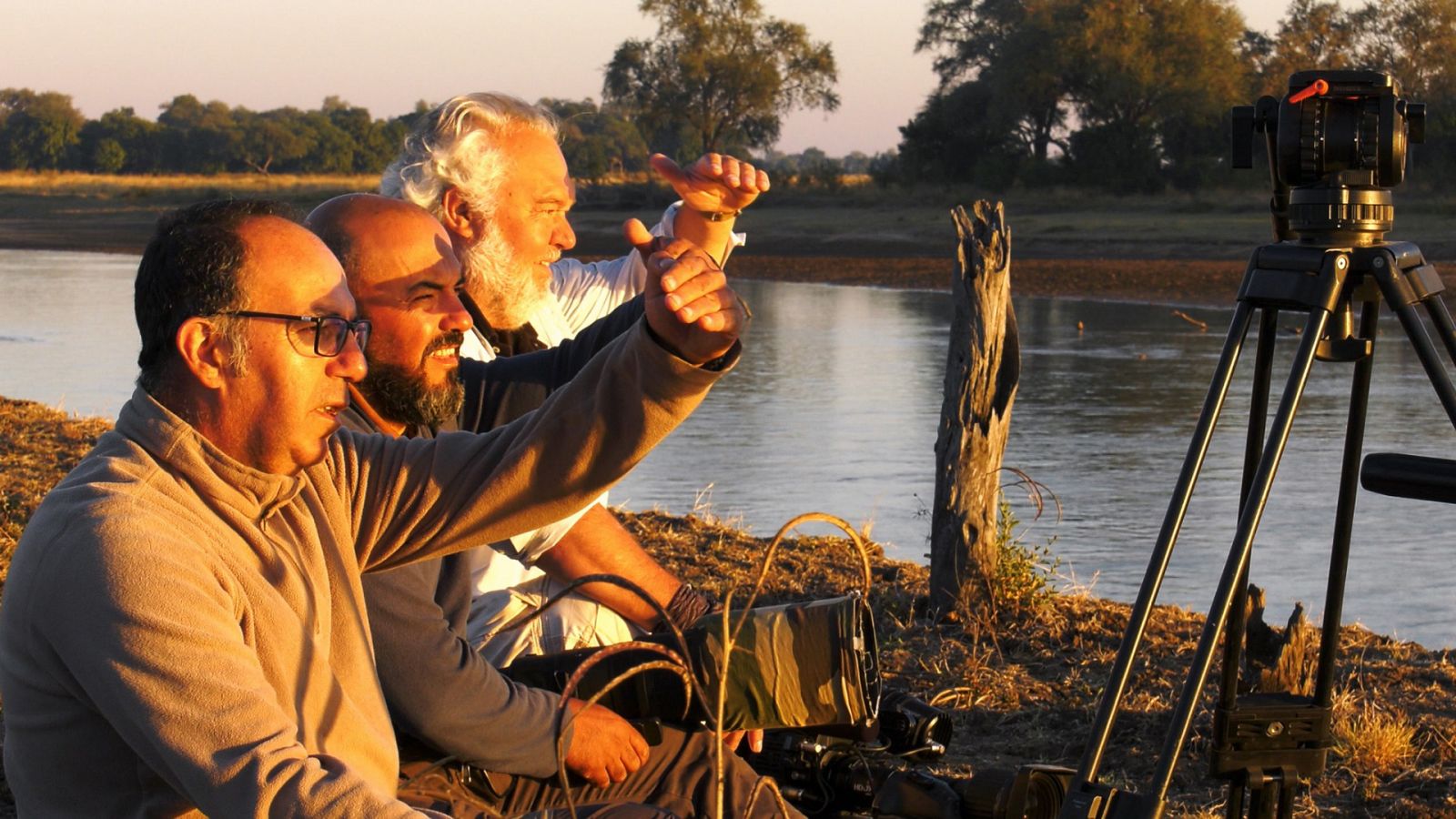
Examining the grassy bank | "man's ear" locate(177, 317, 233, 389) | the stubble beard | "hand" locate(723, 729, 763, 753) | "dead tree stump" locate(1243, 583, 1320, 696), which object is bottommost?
the grassy bank

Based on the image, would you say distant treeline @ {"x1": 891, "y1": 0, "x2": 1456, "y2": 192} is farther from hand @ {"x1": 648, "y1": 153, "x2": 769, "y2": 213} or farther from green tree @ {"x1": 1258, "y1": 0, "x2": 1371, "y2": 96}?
hand @ {"x1": 648, "y1": 153, "x2": 769, "y2": 213}

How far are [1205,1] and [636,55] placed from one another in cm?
1358

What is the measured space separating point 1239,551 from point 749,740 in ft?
3.23

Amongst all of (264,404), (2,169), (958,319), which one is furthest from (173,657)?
(2,169)

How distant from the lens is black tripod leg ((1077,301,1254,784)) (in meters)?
2.56

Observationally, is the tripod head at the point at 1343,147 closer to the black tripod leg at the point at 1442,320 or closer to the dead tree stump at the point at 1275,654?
the black tripod leg at the point at 1442,320

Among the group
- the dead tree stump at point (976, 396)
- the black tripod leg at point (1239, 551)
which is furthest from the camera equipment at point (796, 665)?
the dead tree stump at point (976, 396)

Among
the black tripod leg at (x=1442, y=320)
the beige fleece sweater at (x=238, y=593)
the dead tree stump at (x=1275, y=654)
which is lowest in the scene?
the dead tree stump at (x=1275, y=654)

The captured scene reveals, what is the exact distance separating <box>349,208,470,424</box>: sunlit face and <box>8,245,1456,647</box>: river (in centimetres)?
345

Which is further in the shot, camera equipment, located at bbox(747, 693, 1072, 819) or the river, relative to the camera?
the river

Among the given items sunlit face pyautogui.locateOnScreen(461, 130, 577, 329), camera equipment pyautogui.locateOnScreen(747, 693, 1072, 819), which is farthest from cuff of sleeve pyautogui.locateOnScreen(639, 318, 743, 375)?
sunlit face pyautogui.locateOnScreen(461, 130, 577, 329)

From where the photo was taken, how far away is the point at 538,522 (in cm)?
259

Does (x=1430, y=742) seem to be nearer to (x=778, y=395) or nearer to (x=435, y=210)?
(x=435, y=210)

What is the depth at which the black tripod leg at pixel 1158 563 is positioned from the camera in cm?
256
